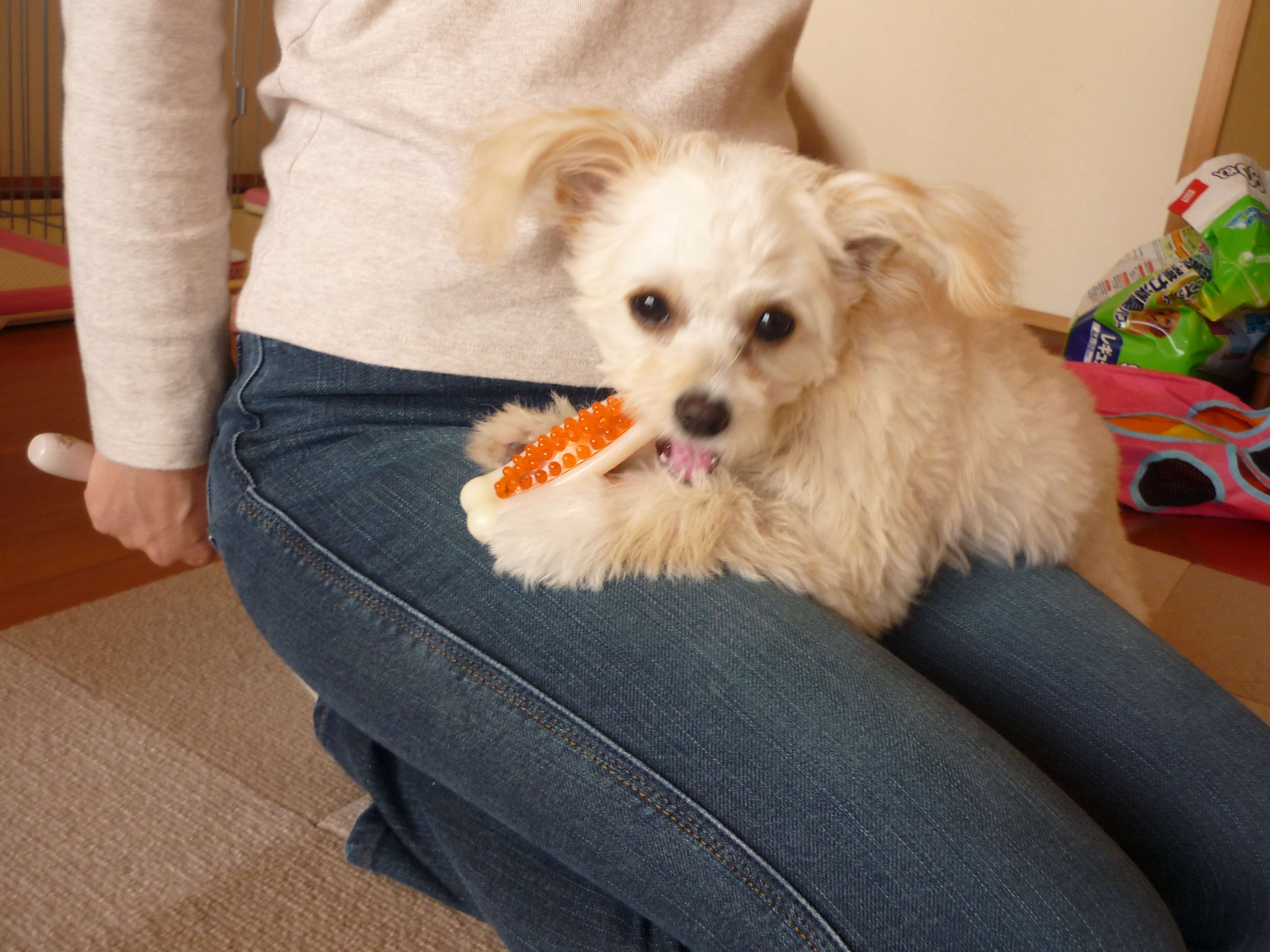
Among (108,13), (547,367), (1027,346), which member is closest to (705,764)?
(547,367)

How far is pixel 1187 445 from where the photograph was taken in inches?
86.4

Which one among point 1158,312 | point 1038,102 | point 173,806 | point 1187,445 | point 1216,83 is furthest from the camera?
point 1038,102

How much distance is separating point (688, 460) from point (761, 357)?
0.10 metres

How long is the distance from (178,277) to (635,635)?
0.49 m

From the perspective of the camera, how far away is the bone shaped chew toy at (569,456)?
806 mm

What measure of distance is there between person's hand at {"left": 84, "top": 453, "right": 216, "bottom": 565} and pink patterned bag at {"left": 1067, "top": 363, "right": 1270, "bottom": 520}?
180 cm

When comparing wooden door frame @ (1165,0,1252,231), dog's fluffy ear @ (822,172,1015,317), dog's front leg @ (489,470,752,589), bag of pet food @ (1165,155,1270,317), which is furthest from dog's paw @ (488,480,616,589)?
wooden door frame @ (1165,0,1252,231)

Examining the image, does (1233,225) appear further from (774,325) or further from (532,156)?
(532,156)

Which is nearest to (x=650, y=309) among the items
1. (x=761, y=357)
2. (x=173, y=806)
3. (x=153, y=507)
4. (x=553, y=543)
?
(x=761, y=357)

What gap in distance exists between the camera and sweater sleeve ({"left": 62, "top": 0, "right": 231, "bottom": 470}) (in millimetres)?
790

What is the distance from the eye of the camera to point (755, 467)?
0.85 meters

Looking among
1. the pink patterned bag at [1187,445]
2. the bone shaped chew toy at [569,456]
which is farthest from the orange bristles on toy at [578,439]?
the pink patterned bag at [1187,445]

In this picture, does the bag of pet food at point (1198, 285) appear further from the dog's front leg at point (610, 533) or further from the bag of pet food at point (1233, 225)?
the dog's front leg at point (610, 533)

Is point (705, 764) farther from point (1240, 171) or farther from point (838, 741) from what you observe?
point (1240, 171)
